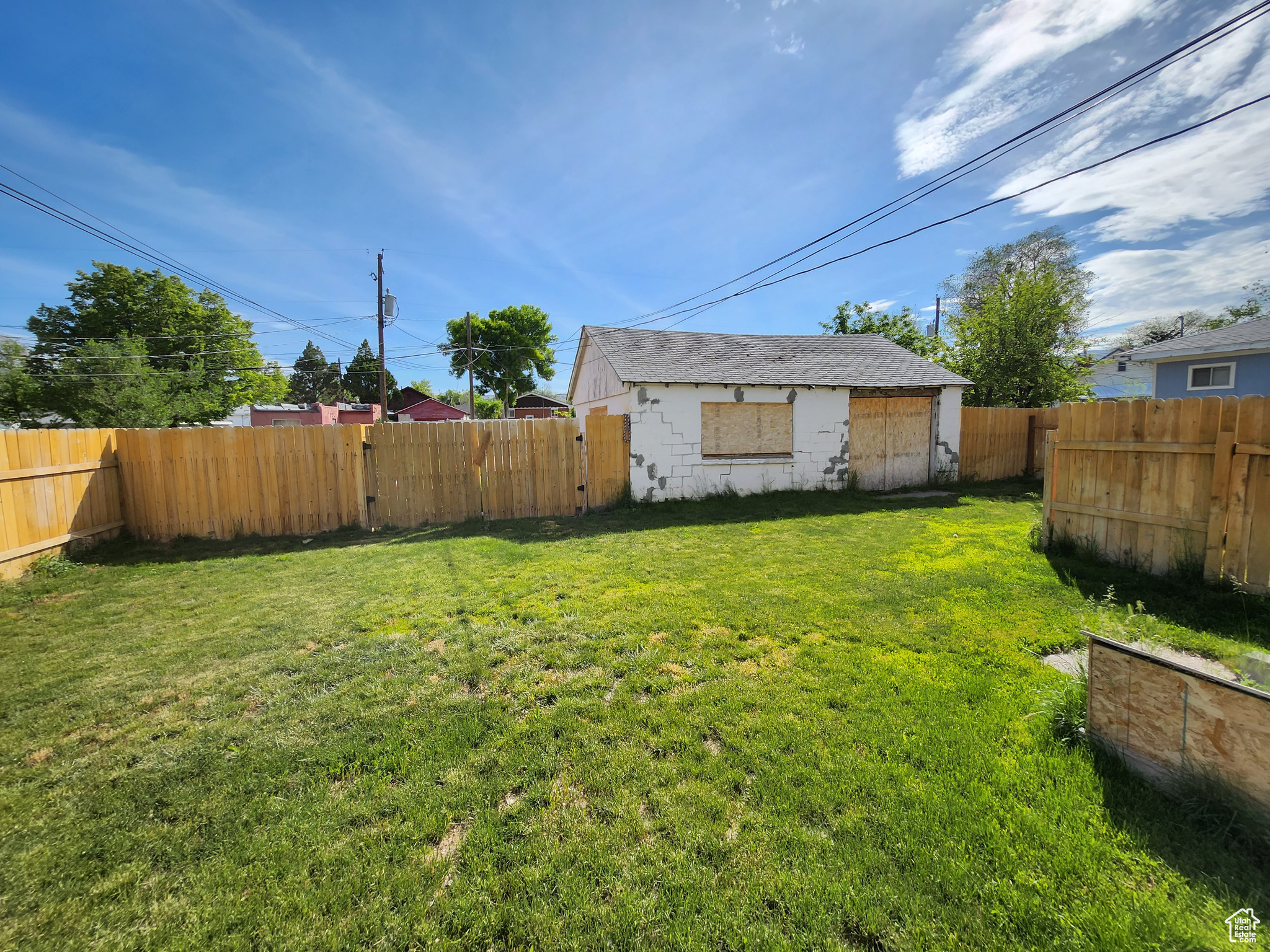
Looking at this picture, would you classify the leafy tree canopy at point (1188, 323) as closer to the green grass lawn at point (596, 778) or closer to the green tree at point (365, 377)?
the green grass lawn at point (596, 778)

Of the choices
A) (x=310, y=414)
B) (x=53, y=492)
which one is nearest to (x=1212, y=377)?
(x=53, y=492)

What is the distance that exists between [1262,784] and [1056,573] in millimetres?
3767

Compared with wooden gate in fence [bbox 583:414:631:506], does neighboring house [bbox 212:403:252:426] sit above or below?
above

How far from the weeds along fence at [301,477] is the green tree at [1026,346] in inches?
562

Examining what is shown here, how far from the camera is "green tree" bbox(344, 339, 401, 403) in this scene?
2095 inches

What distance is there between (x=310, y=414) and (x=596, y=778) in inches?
1442

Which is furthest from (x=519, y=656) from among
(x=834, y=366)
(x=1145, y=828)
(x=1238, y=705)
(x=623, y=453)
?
(x=834, y=366)

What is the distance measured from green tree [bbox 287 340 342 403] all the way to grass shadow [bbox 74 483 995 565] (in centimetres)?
6382

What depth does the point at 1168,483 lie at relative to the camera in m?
4.66

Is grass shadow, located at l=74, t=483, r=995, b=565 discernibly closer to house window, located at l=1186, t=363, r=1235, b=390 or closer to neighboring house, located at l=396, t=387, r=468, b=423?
house window, located at l=1186, t=363, r=1235, b=390

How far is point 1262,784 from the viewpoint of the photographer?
1.87m

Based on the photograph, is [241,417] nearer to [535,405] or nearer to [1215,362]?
[535,405]

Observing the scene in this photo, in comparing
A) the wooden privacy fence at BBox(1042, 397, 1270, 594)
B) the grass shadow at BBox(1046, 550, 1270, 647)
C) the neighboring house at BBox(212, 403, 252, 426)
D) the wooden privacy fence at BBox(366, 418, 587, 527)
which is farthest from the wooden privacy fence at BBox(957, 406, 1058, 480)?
the neighboring house at BBox(212, 403, 252, 426)

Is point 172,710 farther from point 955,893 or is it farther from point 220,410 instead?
point 220,410
